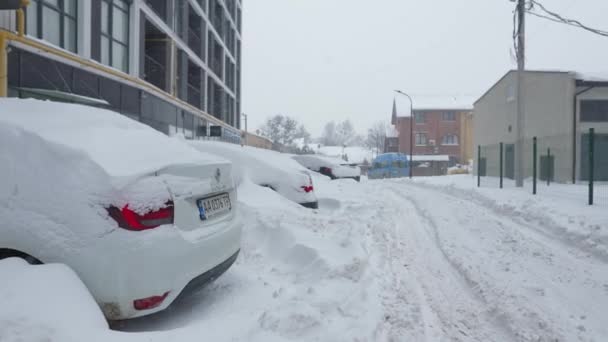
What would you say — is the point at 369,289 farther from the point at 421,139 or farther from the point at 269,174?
the point at 421,139

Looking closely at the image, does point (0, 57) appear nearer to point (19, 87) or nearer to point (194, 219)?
point (19, 87)

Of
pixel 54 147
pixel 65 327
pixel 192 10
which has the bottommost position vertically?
pixel 65 327

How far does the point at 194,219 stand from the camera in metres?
2.95

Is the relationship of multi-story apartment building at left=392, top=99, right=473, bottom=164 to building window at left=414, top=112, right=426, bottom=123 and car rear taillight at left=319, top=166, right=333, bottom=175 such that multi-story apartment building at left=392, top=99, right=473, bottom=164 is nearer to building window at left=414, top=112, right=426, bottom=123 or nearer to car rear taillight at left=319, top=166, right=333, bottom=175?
building window at left=414, top=112, right=426, bottom=123

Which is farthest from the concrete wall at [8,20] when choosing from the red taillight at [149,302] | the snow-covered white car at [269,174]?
the red taillight at [149,302]

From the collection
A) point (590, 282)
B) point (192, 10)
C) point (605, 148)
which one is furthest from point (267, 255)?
point (192, 10)

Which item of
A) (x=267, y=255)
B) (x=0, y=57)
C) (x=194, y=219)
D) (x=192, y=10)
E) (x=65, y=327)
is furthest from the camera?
(x=192, y=10)

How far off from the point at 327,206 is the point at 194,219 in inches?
257

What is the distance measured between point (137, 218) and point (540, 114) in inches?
933

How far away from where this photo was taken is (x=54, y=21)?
40.0 ft

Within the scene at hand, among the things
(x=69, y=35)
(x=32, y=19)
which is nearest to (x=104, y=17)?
(x=69, y=35)

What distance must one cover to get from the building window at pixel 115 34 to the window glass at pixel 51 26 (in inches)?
102

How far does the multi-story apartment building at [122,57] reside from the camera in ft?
35.4

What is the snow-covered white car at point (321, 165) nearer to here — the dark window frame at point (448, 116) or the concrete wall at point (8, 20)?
the concrete wall at point (8, 20)
